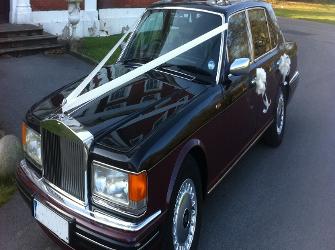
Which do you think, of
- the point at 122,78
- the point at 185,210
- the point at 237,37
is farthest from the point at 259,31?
the point at 185,210

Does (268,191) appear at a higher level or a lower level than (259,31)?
lower

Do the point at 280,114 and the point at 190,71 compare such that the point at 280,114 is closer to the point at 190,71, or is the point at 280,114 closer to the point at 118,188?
the point at 190,71

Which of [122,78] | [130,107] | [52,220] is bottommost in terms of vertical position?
[52,220]

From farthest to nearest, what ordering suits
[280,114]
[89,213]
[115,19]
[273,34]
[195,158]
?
[115,19], [280,114], [273,34], [195,158], [89,213]

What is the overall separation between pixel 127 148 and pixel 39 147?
0.91m

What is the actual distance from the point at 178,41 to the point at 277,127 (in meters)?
2.24

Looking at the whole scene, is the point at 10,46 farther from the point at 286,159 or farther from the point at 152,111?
the point at 152,111

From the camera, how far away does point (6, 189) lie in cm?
459

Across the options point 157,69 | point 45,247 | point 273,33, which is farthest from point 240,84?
point 45,247

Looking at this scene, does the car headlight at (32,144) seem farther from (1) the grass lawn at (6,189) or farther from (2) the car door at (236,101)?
(2) the car door at (236,101)

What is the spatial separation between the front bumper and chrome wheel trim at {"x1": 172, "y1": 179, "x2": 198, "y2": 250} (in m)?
0.32

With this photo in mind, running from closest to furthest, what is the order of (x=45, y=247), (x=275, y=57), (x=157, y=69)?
(x=45, y=247)
(x=157, y=69)
(x=275, y=57)

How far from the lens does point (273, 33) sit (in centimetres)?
581

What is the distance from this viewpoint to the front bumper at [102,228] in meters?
2.80
